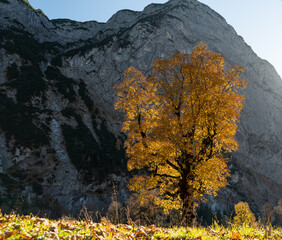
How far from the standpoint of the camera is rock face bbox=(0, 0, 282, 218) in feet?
163

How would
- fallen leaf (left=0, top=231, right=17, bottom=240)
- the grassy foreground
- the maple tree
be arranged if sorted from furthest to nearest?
the maple tree < the grassy foreground < fallen leaf (left=0, top=231, right=17, bottom=240)

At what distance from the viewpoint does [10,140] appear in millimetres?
49781

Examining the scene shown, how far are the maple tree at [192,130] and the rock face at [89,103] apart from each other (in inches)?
1465

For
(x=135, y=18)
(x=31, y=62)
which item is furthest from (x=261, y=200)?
(x=135, y=18)

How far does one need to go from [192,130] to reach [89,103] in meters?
80.7

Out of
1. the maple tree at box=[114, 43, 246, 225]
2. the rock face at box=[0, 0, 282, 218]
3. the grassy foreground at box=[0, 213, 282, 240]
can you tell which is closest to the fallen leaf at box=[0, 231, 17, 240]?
the grassy foreground at box=[0, 213, 282, 240]

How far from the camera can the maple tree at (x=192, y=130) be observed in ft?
33.5

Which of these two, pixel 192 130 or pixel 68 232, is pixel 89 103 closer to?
pixel 192 130

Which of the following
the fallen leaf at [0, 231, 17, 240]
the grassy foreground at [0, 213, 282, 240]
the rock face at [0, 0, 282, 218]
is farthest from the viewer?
the rock face at [0, 0, 282, 218]

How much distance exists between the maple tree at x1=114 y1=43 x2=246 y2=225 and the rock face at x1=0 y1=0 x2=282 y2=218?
3721 cm

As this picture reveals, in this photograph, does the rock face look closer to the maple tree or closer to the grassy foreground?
the maple tree

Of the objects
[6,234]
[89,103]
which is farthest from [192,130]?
[89,103]

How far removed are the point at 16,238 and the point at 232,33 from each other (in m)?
175

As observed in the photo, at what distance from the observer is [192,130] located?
10.8 m
